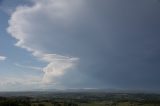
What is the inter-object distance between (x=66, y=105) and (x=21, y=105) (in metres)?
34.9

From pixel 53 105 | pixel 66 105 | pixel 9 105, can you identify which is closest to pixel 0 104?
pixel 9 105

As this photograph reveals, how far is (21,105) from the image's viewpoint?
13638 cm

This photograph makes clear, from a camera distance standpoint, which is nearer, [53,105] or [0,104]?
[0,104]

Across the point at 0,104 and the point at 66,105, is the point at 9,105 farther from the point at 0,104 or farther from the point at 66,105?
the point at 66,105

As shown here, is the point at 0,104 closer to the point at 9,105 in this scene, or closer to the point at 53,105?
the point at 9,105

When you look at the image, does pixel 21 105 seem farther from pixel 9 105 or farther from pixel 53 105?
pixel 53 105

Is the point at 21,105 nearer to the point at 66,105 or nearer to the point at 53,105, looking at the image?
the point at 53,105

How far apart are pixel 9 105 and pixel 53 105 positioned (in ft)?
112

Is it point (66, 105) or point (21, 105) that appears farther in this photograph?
point (66, 105)

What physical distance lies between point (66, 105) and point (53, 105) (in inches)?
401

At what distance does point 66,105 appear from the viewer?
16300 cm

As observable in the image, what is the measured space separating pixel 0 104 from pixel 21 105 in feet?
38.1

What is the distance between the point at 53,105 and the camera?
156125mm

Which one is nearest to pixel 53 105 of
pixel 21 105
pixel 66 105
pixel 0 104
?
pixel 66 105
